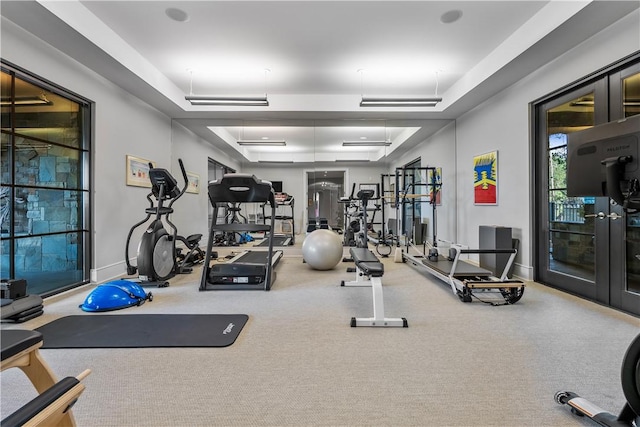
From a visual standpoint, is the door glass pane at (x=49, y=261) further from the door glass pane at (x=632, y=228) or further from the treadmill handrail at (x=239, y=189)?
the door glass pane at (x=632, y=228)

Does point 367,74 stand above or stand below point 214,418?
above

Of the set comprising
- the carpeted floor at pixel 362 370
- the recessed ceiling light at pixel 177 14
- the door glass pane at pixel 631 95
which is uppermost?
the recessed ceiling light at pixel 177 14

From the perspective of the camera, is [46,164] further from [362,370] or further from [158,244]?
[362,370]

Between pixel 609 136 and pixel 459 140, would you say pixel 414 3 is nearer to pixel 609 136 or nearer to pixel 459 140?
pixel 609 136

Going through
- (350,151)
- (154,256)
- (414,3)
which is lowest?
(154,256)

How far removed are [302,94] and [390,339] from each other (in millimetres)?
4504

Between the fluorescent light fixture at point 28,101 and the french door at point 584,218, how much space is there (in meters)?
5.65

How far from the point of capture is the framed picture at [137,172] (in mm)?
4594

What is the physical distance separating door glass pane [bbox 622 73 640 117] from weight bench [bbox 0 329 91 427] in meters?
4.49

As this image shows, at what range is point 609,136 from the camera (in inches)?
47.8

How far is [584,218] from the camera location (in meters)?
3.37

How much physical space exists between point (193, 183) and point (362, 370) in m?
6.09

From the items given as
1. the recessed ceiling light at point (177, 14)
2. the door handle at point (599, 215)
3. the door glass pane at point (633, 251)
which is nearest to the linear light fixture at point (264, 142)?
the recessed ceiling light at point (177, 14)

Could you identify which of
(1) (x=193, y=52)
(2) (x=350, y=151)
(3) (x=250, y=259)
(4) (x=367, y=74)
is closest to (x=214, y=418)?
(3) (x=250, y=259)
